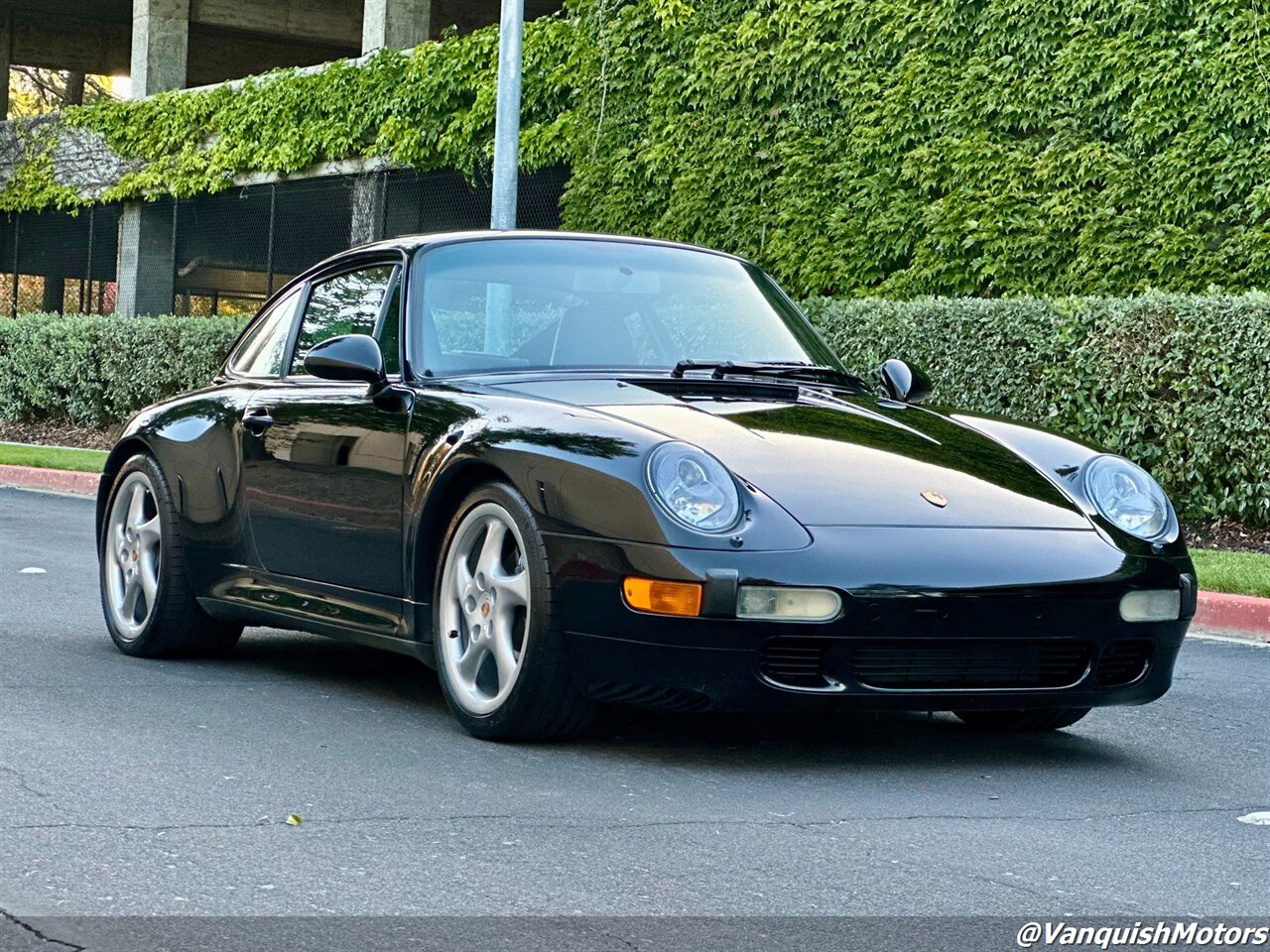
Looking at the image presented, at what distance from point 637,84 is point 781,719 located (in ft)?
46.5

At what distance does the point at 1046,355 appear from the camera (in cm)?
1349

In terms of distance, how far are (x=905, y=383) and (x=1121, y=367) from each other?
6879mm

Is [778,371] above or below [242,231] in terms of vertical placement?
below

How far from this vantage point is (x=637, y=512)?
4.90 meters

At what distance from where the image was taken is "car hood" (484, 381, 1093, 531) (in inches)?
199

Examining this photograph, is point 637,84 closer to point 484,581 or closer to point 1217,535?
point 1217,535

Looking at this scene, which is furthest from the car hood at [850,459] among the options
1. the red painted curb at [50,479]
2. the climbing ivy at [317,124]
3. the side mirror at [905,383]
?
the climbing ivy at [317,124]

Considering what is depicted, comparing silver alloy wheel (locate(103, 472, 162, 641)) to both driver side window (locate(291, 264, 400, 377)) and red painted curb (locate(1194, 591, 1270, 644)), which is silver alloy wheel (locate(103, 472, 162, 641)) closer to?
driver side window (locate(291, 264, 400, 377))

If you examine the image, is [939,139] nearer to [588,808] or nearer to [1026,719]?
[1026,719]

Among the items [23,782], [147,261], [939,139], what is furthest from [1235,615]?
[147,261]

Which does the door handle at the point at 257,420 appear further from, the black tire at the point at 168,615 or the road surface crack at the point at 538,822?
the road surface crack at the point at 538,822

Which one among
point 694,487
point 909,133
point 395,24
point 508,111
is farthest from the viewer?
point 395,24

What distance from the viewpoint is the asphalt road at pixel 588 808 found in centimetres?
379

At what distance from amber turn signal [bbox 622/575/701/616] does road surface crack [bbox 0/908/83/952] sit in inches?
71.5
